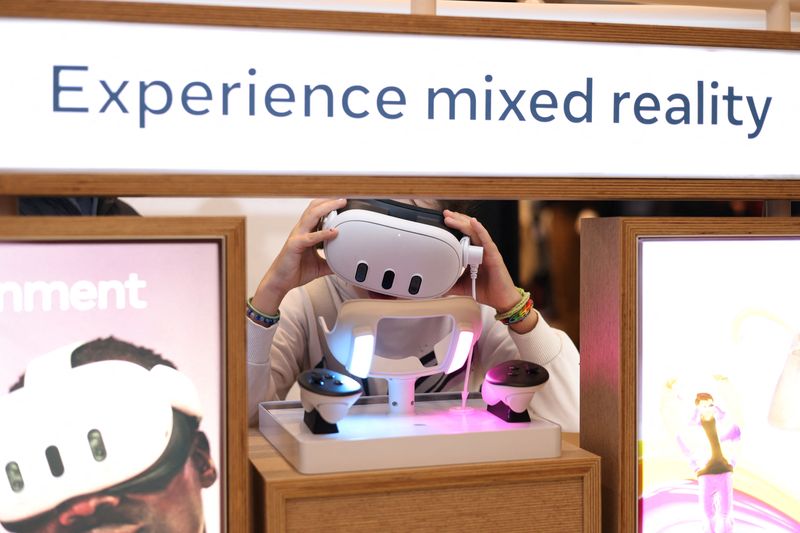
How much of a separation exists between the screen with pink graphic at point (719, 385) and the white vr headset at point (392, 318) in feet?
1.02

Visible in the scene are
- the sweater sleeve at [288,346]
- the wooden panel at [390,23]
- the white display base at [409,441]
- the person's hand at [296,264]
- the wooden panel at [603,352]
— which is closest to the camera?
the wooden panel at [390,23]

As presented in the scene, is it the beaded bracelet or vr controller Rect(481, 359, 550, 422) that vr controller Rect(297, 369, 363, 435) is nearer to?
vr controller Rect(481, 359, 550, 422)

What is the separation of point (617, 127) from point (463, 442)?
0.59 metres

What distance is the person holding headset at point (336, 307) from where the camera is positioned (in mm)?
1656

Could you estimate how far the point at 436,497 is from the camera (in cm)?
142

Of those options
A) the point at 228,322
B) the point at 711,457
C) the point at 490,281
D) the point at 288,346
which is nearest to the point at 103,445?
the point at 228,322

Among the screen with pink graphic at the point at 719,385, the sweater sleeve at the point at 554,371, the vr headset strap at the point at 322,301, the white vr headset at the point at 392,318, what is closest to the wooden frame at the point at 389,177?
the screen with pink graphic at the point at 719,385

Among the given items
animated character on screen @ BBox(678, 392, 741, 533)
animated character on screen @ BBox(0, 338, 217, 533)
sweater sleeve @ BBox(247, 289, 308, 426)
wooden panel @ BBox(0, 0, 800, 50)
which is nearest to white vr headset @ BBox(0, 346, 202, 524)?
animated character on screen @ BBox(0, 338, 217, 533)

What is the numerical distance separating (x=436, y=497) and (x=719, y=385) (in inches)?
22.3

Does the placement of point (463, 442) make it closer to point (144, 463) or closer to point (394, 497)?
point (394, 497)

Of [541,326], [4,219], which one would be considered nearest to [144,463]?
[4,219]

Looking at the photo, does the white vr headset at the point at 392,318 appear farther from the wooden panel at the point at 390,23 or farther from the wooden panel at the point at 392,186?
the wooden panel at the point at 390,23

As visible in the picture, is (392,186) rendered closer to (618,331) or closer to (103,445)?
(618,331)

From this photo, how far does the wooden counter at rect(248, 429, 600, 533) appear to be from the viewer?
1.36 metres
